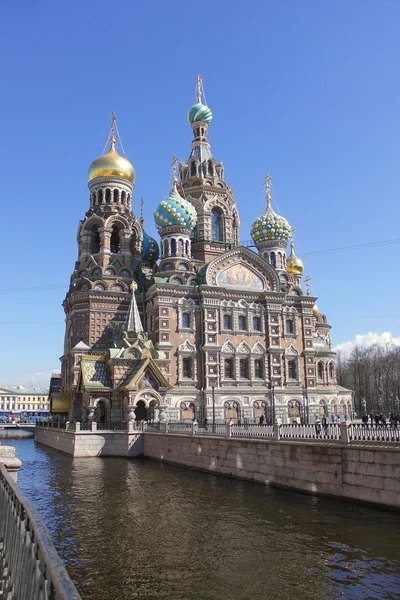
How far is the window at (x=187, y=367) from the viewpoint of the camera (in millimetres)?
37906

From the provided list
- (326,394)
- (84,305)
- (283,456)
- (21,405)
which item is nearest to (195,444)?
(283,456)

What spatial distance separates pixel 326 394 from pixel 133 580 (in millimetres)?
35801

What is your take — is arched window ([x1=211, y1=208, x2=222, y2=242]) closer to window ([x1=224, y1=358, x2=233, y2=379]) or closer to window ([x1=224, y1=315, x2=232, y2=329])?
window ([x1=224, y1=315, x2=232, y2=329])

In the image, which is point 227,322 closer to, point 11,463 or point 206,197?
point 206,197

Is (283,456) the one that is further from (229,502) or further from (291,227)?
(291,227)

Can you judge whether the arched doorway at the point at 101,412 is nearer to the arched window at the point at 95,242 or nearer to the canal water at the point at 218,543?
the canal water at the point at 218,543

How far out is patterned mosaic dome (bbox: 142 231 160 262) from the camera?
46562mm

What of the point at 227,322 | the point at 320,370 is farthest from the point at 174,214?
the point at 320,370

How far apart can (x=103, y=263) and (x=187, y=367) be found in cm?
1096

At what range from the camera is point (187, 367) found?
3809cm

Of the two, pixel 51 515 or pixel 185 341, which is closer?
pixel 51 515

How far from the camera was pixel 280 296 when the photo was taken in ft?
137

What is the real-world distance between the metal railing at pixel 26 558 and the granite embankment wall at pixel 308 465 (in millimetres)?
10613

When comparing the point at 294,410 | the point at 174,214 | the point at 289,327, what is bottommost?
the point at 294,410
